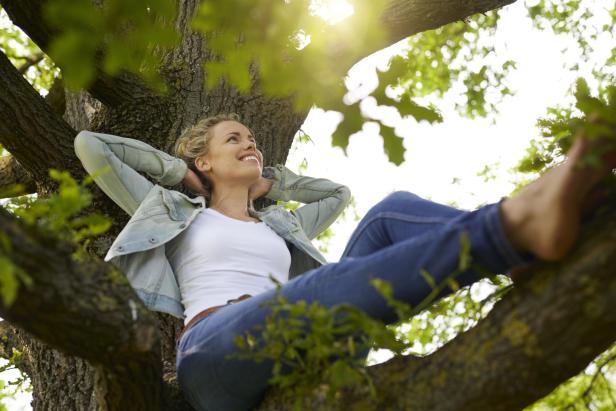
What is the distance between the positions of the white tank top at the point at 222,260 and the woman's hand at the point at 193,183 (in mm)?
297

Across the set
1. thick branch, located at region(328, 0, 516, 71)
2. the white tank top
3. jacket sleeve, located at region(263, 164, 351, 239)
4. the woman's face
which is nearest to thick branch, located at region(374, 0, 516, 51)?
thick branch, located at region(328, 0, 516, 71)

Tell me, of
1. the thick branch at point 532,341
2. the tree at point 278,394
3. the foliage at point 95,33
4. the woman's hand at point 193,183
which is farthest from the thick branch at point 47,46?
the thick branch at point 532,341

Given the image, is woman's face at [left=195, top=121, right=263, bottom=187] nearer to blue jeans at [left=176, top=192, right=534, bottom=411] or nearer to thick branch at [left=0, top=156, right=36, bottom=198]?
blue jeans at [left=176, top=192, right=534, bottom=411]

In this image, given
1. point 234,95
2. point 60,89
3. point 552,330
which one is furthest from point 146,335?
point 60,89

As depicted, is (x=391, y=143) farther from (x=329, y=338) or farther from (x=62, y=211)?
(x=62, y=211)

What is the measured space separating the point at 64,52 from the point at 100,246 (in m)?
2.35

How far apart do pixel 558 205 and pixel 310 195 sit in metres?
2.54

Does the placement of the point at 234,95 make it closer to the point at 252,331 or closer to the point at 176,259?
the point at 176,259

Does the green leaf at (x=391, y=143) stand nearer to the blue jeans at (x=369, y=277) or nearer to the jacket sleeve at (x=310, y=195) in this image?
the blue jeans at (x=369, y=277)

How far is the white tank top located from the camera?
10.3 ft

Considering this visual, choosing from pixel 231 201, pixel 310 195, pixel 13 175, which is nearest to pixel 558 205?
pixel 231 201

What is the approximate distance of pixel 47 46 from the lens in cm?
378

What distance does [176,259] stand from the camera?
11.1 ft

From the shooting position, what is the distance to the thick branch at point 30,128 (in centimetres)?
372
